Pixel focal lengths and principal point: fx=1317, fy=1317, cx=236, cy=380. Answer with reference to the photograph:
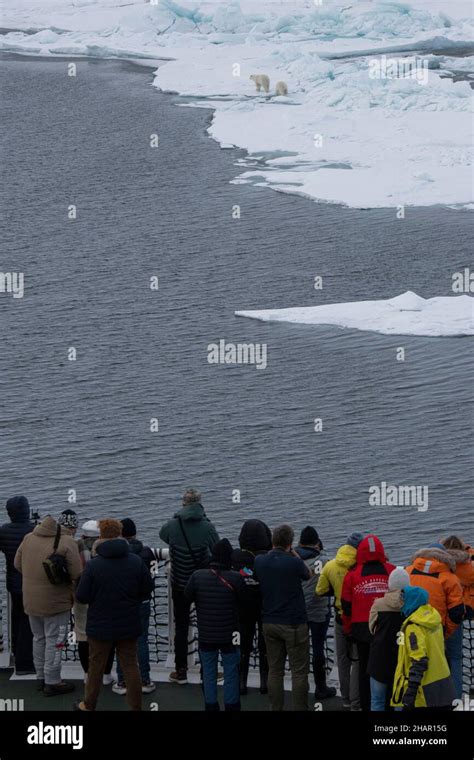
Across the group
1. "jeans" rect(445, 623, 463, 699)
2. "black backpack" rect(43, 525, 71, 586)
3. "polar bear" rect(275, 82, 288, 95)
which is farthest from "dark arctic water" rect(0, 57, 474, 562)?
"black backpack" rect(43, 525, 71, 586)

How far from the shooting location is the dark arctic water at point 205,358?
76.8 ft

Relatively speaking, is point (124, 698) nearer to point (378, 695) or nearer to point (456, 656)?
point (378, 695)

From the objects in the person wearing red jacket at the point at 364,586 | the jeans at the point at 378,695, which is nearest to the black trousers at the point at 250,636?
the person wearing red jacket at the point at 364,586

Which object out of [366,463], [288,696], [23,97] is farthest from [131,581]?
[23,97]

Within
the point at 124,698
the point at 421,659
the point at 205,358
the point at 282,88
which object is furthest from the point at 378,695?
the point at 282,88

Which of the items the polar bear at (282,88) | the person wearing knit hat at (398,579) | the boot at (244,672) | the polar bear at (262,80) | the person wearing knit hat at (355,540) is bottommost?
the boot at (244,672)

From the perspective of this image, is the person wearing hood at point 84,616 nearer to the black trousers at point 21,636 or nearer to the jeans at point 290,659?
the black trousers at point 21,636

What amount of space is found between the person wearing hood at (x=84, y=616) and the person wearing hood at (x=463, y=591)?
2886 mm

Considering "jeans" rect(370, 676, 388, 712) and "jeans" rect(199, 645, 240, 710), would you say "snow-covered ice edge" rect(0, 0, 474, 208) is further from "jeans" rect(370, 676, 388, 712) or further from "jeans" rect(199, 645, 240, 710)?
"jeans" rect(370, 676, 388, 712)

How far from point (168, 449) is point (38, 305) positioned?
11752mm

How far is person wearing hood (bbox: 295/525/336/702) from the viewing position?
38.0 feet

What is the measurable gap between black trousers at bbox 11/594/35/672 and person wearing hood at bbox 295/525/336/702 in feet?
8.47

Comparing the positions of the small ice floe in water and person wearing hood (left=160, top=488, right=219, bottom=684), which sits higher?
the small ice floe in water

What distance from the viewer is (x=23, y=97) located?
63969 millimetres
